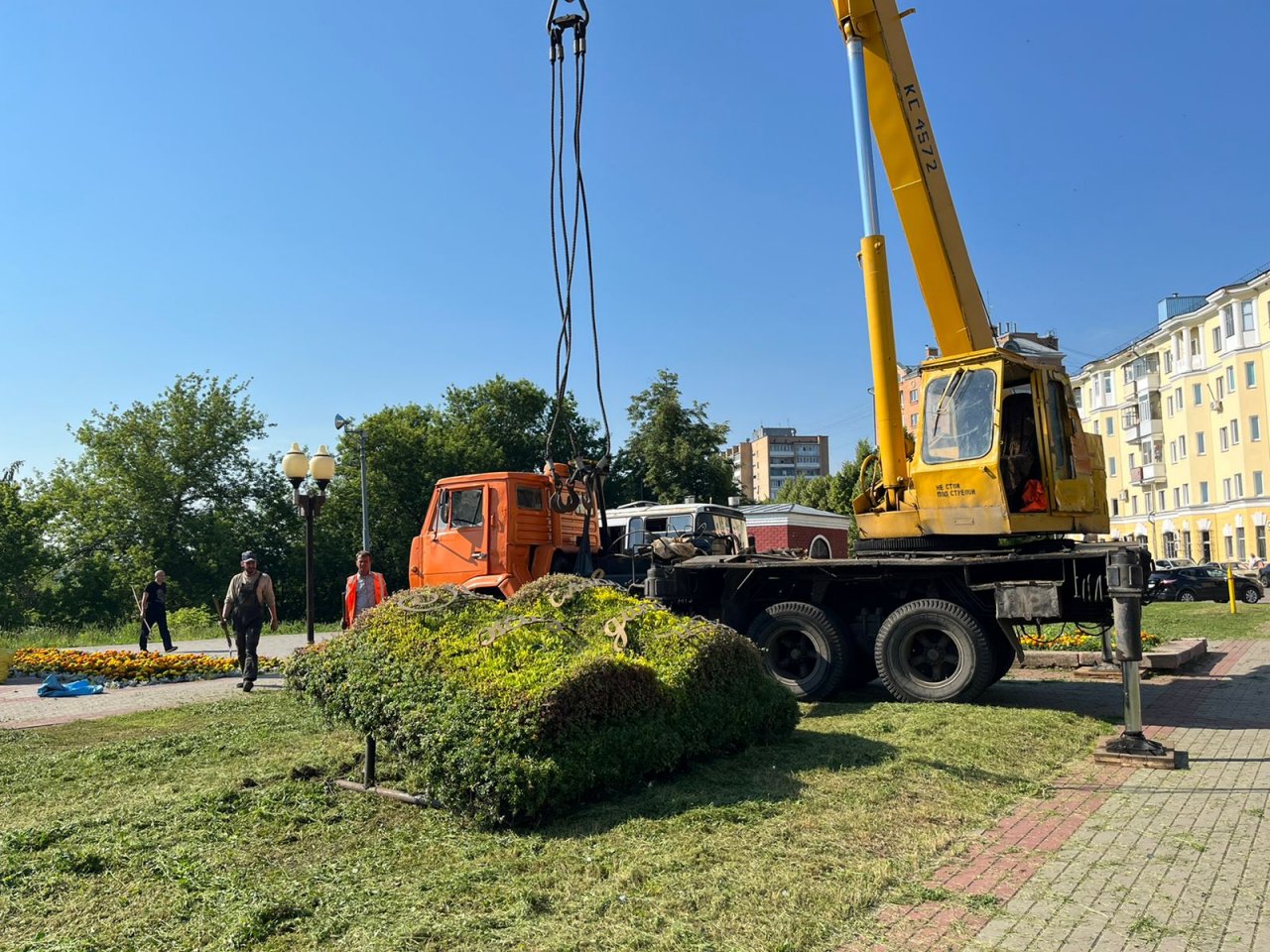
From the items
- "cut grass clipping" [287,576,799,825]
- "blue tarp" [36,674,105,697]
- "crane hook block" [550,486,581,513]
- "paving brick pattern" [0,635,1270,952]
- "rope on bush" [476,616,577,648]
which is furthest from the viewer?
"blue tarp" [36,674,105,697]

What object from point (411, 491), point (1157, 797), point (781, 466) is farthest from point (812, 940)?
point (781, 466)

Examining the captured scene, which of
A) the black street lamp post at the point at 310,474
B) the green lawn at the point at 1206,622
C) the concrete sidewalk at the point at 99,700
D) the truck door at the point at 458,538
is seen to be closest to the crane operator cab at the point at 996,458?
the truck door at the point at 458,538

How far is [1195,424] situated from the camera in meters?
54.2

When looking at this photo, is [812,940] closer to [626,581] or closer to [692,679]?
[692,679]

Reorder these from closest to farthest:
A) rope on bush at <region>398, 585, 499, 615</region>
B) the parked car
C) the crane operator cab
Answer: rope on bush at <region>398, 585, 499, 615</region> → the crane operator cab → the parked car

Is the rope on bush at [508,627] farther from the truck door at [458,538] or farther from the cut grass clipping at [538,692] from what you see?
the truck door at [458,538]

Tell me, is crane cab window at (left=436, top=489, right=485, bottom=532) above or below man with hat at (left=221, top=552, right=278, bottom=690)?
above

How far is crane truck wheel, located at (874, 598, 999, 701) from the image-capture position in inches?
352

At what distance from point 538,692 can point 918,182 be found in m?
7.66

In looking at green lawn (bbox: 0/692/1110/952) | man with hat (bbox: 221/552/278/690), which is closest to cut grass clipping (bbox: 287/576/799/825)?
green lawn (bbox: 0/692/1110/952)

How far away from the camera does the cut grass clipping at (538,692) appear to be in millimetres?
5180

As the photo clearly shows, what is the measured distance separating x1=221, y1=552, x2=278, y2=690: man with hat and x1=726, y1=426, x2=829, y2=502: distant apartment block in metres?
127

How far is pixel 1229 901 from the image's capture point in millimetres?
4109

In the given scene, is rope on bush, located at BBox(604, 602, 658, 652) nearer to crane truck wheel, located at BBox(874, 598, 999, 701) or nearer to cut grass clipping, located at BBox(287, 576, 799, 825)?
cut grass clipping, located at BBox(287, 576, 799, 825)
